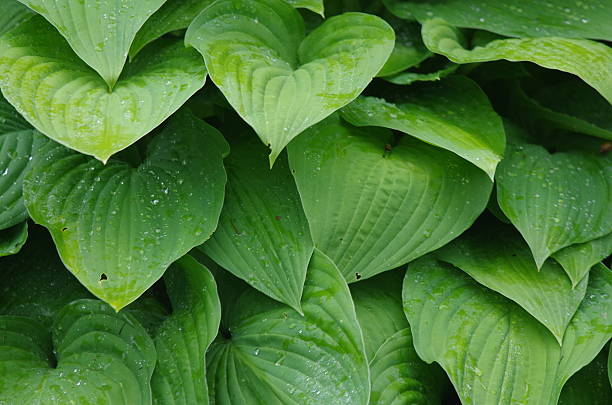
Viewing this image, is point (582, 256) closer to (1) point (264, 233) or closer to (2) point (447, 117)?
(2) point (447, 117)

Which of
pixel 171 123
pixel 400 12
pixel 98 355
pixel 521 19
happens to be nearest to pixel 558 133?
pixel 521 19

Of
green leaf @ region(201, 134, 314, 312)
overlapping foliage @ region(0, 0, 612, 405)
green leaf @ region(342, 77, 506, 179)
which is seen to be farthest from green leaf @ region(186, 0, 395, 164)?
green leaf @ region(201, 134, 314, 312)

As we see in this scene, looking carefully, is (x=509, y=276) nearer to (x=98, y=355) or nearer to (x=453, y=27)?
(x=453, y=27)

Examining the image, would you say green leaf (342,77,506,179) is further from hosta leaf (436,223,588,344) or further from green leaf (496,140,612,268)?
hosta leaf (436,223,588,344)

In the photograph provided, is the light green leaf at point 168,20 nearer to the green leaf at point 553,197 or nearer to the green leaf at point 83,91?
the green leaf at point 83,91

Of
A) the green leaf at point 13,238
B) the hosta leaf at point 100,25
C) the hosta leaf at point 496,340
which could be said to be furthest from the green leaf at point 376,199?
the green leaf at point 13,238

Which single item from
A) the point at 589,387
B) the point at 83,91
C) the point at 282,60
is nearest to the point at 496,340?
the point at 589,387
